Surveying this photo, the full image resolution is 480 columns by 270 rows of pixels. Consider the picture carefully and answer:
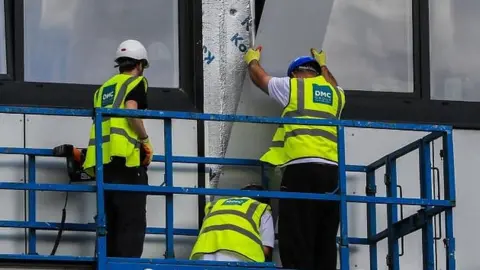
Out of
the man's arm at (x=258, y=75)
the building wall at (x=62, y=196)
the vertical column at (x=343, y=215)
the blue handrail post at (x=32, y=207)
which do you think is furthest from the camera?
the man's arm at (x=258, y=75)

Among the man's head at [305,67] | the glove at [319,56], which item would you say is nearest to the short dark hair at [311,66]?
the man's head at [305,67]

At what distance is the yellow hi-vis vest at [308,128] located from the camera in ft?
31.4

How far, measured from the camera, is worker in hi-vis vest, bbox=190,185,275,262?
9055 millimetres

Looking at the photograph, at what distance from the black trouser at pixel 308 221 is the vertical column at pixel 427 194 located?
2.00 ft

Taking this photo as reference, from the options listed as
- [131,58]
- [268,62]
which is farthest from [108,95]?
[268,62]

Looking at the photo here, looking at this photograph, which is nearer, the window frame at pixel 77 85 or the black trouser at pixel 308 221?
the black trouser at pixel 308 221

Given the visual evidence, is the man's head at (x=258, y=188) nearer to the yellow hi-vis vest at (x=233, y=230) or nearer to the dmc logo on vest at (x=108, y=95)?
the yellow hi-vis vest at (x=233, y=230)

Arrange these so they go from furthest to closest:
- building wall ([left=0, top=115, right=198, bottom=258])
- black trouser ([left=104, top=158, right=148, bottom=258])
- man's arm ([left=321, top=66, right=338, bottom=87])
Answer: man's arm ([left=321, top=66, right=338, bottom=87]) → building wall ([left=0, top=115, right=198, bottom=258]) → black trouser ([left=104, top=158, right=148, bottom=258])

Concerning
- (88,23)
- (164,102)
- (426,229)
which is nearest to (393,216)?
(426,229)

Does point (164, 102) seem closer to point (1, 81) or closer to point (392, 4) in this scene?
point (1, 81)

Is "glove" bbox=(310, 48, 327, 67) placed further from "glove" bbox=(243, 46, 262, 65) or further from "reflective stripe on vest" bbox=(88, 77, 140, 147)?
"reflective stripe on vest" bbox=(88, 77, 140, 147)

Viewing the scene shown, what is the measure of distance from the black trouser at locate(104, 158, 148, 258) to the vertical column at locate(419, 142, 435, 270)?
6.36ft

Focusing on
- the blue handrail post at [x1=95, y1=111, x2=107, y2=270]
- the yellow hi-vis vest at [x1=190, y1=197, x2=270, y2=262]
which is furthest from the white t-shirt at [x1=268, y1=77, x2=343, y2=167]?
the blue handrail post at [x1=95, y1=111, x2=107, y2=270]

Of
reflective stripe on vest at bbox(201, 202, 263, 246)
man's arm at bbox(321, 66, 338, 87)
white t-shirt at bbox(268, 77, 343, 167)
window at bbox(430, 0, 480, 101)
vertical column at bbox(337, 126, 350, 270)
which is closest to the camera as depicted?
vertical column at bbox(337, 126, 350, 270)
